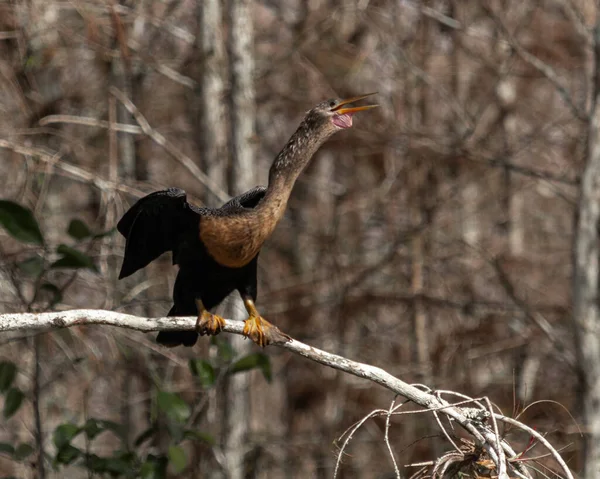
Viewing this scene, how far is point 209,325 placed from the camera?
357cm

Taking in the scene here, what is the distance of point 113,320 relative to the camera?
2943 mm

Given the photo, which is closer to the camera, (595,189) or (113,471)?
(113,471)

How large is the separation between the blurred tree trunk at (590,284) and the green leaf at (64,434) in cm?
366

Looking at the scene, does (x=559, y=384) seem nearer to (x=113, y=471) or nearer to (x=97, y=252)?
(x=97, y=252)

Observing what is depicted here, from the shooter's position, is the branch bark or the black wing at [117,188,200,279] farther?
the black wing at [117,188,200,279]

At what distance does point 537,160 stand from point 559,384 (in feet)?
18.0

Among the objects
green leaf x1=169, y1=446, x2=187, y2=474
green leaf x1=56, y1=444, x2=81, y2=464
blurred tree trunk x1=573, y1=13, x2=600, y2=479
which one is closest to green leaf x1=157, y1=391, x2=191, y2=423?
green leaf x1=169, y1=446, x2=187, y2=474

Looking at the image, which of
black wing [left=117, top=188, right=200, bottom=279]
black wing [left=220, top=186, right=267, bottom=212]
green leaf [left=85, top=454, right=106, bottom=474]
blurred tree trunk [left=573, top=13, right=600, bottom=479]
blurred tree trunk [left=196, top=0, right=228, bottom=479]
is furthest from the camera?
blurred tree trunk [left=196, top=0, right=228, bottom=479]

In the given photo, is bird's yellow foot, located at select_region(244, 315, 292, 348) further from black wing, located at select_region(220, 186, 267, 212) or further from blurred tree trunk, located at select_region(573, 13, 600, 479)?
blurred tree trunk, located at select_region(573, 13, 600, 479)

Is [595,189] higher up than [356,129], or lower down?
lower down

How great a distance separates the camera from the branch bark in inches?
104

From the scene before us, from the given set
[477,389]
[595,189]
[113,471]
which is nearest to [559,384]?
[477,389]

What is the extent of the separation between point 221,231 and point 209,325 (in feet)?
1.35

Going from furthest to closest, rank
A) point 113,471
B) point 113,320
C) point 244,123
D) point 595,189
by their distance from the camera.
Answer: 1. point 244,123
2. point 595,189
3. point 113,471
4. point 113,320
